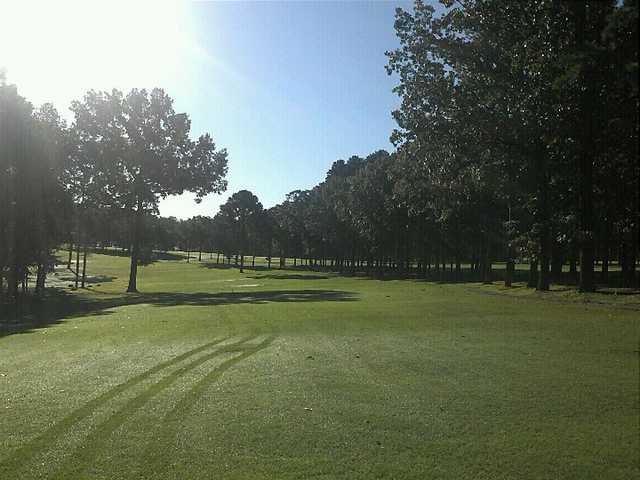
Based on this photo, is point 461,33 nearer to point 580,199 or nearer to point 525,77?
point 525,77

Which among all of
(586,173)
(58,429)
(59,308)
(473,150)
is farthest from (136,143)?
(58,429)

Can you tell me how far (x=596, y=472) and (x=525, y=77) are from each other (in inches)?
1050

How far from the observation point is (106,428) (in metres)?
9.10

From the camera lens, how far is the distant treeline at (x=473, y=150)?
9553mm

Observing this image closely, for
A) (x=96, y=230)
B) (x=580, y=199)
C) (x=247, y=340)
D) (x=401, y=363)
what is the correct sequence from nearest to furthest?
(x=401, y=363) < (x=247, y=340) < (x=580, y=199) < (x=96, y=230)

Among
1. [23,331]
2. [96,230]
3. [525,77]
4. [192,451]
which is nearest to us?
[192,451]

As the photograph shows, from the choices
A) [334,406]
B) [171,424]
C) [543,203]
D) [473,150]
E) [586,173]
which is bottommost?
[171,424]

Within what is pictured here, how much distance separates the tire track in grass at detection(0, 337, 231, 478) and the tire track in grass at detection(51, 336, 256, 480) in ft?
1.63

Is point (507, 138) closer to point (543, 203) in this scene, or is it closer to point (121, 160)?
point (543, 203)

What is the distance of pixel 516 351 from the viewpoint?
46.1ft

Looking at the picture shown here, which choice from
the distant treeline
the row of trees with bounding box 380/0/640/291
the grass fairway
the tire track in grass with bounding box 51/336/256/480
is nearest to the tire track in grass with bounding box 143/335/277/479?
the grass fairway

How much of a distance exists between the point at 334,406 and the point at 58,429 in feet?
15.0

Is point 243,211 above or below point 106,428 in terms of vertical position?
above

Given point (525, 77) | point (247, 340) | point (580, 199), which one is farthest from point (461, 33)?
point (247, 340)
